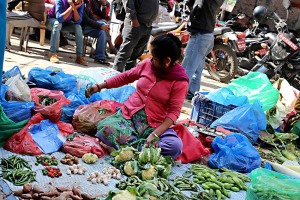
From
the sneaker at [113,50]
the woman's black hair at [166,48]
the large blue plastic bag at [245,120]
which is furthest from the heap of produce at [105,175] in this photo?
the sneaker at [113,50]

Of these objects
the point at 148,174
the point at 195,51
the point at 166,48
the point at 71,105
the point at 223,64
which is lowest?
the point at 223,64

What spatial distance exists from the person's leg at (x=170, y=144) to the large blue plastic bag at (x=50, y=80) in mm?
1410

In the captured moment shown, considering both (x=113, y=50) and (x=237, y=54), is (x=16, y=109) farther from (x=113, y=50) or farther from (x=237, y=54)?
(x=237, y=54)

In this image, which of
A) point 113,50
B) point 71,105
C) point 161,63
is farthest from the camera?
point 113,50

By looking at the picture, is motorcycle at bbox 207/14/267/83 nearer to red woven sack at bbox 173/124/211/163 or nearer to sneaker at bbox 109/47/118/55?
sneaker at bbox 109/47/118/55

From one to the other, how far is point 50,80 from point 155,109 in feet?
4.48

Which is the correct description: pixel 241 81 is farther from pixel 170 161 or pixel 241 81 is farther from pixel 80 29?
pixel 80 29

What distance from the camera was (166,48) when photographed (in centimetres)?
A: 355

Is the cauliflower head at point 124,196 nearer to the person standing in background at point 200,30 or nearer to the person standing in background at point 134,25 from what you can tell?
the person standing in background at point 134,25

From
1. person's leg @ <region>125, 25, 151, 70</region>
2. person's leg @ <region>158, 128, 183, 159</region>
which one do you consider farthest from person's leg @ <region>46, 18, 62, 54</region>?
person's leg @ <region>158, 128, 183, 159</region>

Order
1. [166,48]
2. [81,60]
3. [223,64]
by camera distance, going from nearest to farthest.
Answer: [166,48] < [81,60] < [223,64]

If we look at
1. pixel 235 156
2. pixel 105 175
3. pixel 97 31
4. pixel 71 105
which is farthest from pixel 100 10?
pixel 105 175

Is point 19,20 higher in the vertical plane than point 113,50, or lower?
higher

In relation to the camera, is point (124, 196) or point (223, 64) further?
point (223, 64)
